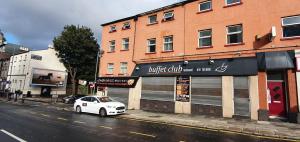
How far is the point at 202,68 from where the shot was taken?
18.7m

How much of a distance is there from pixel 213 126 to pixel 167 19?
43.0 feet

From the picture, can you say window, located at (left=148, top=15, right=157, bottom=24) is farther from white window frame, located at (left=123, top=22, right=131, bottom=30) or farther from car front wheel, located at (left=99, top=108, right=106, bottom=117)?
car front wheel, located at (left=99, top=108, right=106, bottom=117)

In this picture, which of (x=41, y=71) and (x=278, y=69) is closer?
(x=278, y=69)

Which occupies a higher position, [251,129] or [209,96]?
[209,96]

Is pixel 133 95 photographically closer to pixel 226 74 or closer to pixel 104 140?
pixel 226 74

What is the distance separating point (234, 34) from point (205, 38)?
256 centimetres

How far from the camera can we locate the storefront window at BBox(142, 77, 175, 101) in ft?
67.8

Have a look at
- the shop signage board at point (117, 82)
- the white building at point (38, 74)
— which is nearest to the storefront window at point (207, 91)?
the shop signage board at point (117, 82)

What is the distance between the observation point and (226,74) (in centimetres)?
1719

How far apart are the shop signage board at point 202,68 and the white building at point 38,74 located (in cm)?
3382

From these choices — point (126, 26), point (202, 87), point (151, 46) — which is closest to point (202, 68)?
point (202, 87)

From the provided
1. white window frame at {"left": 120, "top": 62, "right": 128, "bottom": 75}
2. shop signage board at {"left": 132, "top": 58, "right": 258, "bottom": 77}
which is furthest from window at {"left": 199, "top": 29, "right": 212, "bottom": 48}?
white window frame at {"left": 120, "top": 62, "right": 128, "bottom": 75}

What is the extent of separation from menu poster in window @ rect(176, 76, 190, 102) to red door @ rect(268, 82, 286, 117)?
644 cm

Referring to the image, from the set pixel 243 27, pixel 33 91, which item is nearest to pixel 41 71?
pixel 33 91
